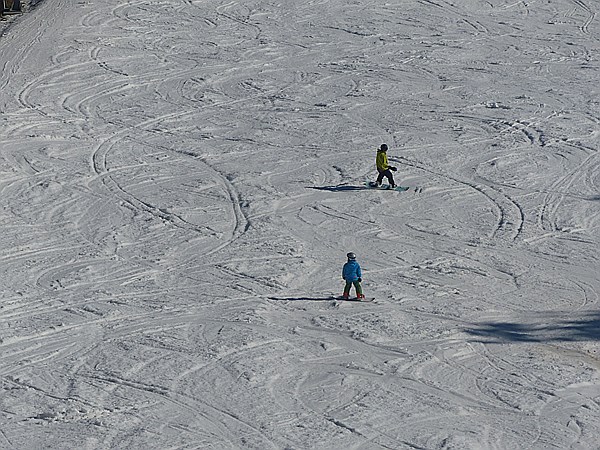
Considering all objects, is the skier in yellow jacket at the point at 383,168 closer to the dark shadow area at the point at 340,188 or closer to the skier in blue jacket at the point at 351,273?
the dark shadow area at the point at 340,188

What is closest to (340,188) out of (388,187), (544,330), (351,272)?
(388,187)

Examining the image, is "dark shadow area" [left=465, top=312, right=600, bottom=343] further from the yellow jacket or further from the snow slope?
the yellow jacket

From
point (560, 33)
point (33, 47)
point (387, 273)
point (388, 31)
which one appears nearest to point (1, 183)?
point (387, 273)

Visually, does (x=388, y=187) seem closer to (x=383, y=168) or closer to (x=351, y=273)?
(x=383, y=168)

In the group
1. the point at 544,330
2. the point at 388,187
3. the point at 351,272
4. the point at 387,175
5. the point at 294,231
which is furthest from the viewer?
the point at 388,187

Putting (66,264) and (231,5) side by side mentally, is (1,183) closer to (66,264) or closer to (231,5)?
(66,264)

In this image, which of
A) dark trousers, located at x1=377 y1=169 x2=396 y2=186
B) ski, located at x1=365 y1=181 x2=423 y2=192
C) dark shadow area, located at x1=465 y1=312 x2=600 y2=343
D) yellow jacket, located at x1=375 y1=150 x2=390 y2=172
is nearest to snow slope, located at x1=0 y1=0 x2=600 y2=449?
dark shadow area, located at x1=465 y1=312 x2=600 y2=343
